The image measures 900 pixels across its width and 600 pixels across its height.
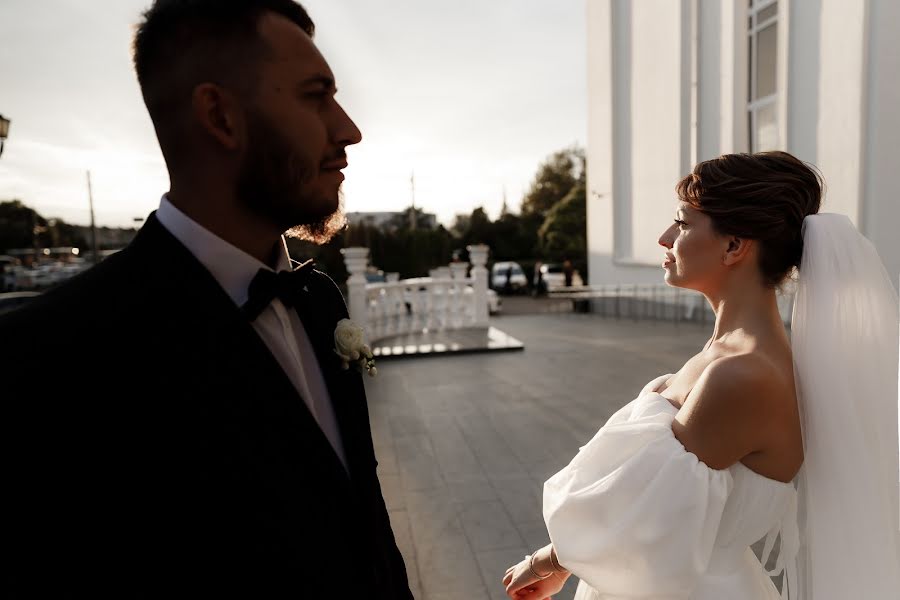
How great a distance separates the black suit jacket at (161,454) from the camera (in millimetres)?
837

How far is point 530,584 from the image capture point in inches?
74.4

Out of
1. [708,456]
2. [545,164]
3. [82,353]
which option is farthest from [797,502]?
[545,164]

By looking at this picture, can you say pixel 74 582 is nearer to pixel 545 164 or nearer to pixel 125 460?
pixel 125 460

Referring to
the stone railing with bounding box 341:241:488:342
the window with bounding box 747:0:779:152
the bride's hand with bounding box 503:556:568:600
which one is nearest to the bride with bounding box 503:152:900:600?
the bride's hand with bounding box 503:556:568:600

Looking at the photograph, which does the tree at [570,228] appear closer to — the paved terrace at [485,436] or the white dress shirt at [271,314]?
the paved terrace at [485,436]

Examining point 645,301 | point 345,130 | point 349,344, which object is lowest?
point 645,301

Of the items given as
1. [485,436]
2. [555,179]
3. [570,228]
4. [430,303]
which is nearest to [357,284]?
[430,303]

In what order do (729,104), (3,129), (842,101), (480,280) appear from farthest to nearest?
(480,280)
(729,104)
(3,129)
(842,101)

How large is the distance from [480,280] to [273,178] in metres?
11.5

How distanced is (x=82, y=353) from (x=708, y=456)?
1.43 m

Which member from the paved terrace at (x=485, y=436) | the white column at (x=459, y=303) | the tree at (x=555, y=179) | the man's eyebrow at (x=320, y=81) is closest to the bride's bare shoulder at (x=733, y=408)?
the man's eyebrow at (x=320, y=81)

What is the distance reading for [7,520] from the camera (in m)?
0.81

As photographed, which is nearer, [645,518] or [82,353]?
[82,353]

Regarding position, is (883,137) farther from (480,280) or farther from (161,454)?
(161,454)
